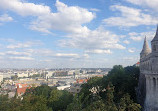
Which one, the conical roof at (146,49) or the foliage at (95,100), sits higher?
the conical roof at (146,49)

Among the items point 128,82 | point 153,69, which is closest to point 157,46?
point 153,69

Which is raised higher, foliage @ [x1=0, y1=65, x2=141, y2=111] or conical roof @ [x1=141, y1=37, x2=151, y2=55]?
conical roof @ [x1=141, y1=37, x2=151, y2=55]

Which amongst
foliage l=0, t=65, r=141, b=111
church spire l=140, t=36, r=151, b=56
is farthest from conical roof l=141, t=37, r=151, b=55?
foliage l=0, t=65, r=141, b=111

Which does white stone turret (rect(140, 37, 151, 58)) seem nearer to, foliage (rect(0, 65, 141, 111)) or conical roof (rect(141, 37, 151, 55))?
conical roof (rect(141, 37, 151, 55))

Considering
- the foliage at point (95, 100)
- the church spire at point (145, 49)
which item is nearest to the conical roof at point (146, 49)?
the church spire at point (145, 49)

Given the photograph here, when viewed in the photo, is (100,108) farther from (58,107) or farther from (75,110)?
(58,107)

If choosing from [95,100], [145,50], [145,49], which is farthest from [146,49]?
[95,100]

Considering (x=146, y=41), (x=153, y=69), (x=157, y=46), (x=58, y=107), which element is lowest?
(x=58, y=107)

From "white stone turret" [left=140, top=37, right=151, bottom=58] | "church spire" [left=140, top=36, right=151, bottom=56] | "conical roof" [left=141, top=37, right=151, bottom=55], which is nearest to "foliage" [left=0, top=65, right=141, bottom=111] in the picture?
"white stone turret" [left=140, top=37, right=151, bottom=58]

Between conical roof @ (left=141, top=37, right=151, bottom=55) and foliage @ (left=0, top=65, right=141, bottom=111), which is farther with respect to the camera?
conical roof @ (left=141, top=37, right=151, bottom=55)

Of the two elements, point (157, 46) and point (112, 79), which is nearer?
point (157, 46)

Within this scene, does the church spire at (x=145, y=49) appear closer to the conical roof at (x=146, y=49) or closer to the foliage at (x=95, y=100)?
the conical roof at (x=146, y=49)
